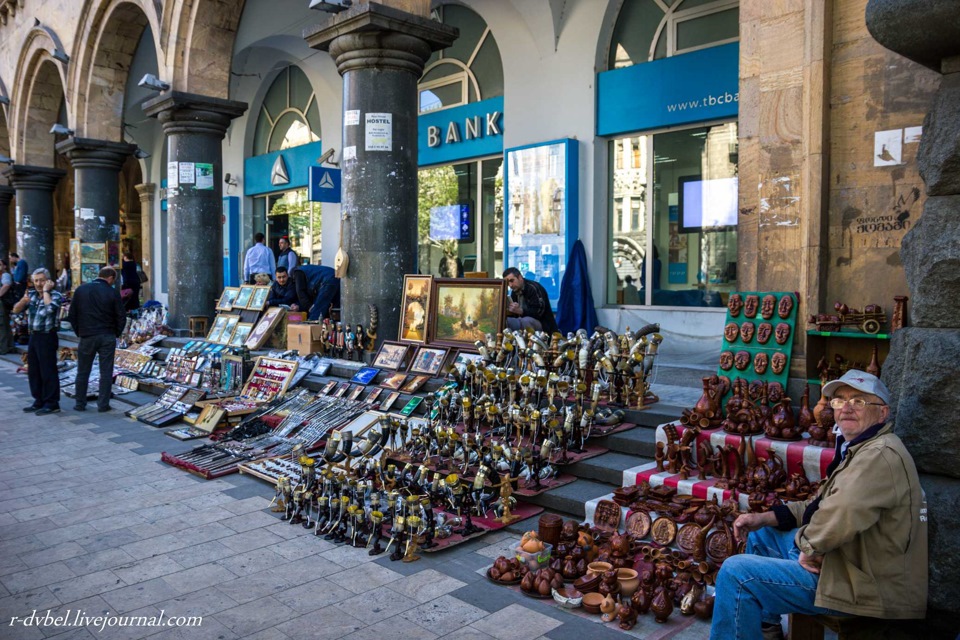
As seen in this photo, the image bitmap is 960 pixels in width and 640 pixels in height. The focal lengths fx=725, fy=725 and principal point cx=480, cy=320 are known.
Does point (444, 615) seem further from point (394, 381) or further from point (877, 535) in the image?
point (394, 381)

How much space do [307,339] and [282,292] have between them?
167 cm

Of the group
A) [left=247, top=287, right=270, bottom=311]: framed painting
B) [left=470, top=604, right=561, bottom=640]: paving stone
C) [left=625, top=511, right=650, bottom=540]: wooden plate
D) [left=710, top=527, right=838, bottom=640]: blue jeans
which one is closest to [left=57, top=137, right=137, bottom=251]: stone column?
[left=247, top=287, right=270, bottom=311]: framed painting

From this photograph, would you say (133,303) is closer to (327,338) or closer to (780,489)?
(327,338)

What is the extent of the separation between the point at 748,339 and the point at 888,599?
309cm

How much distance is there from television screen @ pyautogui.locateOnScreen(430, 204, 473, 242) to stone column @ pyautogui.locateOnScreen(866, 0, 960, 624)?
1008cm

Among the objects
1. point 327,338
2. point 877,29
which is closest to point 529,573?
point 877,29

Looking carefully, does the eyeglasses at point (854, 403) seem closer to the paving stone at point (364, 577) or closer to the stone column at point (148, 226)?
the paving stone at point (364, 577)

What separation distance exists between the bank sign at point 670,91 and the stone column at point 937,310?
6304 mm

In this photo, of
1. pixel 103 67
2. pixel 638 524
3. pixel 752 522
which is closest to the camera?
pixel 752 522

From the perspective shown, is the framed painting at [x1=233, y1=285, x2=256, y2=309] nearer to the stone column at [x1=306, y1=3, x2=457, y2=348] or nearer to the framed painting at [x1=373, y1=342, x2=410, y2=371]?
the stone column at [x1=306, y1=3, x2=457, y2=348]

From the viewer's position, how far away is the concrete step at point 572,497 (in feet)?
16.8

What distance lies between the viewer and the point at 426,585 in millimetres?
4254

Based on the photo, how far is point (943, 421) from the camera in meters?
3.16

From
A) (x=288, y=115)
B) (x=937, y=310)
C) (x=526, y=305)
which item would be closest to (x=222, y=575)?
(x=937, y=310)
